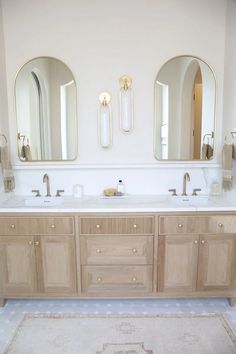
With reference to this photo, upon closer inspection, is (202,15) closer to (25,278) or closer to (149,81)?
(149,81)

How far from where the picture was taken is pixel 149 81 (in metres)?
2.40

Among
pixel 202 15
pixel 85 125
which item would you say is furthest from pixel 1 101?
pixel 202 15

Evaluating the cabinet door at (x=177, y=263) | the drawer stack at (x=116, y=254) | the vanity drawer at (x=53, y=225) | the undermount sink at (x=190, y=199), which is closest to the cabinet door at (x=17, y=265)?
the vanity drawer at (x=53, y=225)

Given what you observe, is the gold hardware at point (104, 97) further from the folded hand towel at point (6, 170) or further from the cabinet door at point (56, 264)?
the cabinet door at point (56, 264)

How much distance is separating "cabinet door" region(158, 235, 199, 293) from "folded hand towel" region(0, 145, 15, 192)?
1471 millimetres

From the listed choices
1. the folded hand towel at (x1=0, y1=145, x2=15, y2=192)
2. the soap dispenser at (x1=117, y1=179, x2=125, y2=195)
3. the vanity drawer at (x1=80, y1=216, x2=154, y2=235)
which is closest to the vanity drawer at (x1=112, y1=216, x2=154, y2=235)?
the vanity drawer at (x1=80, y1=216, x2=154, y2=235)

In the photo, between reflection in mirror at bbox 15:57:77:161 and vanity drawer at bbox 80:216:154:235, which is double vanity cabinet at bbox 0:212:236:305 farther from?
reflection in mirror at bbox 15:57:77:161

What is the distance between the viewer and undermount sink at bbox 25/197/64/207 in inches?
87.7

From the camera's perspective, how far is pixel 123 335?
182cm

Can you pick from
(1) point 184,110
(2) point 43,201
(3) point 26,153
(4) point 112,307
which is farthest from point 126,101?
(4) point 112,307

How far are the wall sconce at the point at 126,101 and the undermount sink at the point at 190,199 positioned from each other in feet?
2.72

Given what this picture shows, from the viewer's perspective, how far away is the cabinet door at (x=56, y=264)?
2072 millimetres

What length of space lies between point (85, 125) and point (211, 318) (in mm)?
2016

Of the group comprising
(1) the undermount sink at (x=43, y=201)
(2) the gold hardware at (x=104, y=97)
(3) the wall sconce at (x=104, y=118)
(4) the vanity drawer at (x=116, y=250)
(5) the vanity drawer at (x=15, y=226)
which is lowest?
(4) the vanity drawer at (x=116, y=250)
